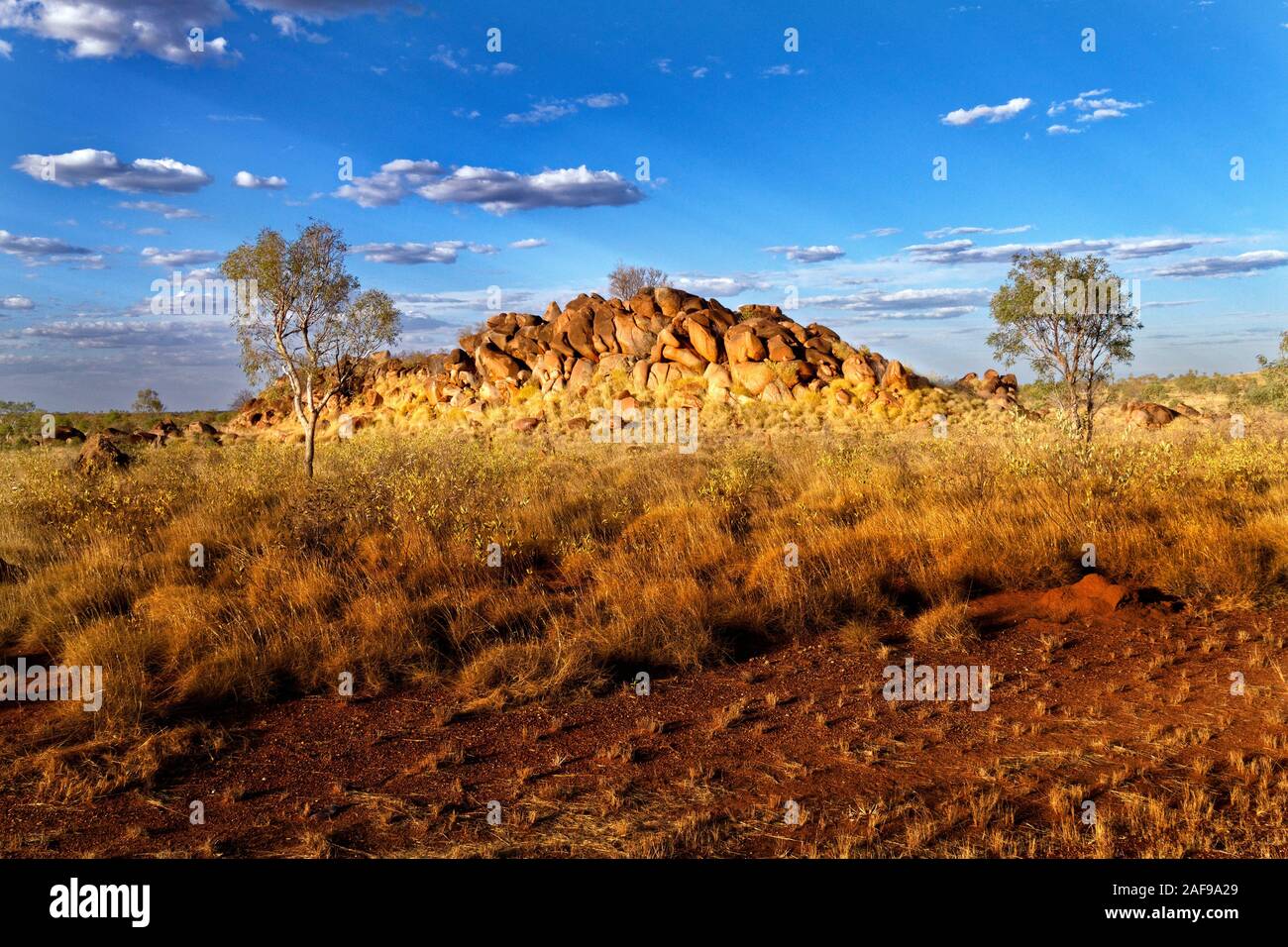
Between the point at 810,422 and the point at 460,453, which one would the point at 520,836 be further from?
the point at 810,422

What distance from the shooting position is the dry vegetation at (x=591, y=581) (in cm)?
495

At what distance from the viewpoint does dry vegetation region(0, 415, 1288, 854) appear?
495 cm

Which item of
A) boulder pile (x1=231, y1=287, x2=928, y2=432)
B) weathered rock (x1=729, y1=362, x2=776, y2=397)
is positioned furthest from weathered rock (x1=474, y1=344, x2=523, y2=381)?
weathered rock (x1=729, y1=362, x2=776, y2=397)

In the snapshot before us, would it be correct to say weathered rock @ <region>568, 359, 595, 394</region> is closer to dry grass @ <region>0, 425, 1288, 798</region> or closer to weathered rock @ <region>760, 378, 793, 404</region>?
weathered rock @ <region>760, 378, 793, 404</region>

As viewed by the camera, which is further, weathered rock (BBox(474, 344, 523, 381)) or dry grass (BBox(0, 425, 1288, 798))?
weathered rock (BBox(474, 344, 523, 381))

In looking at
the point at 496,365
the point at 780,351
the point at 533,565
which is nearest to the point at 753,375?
the point at 780,351

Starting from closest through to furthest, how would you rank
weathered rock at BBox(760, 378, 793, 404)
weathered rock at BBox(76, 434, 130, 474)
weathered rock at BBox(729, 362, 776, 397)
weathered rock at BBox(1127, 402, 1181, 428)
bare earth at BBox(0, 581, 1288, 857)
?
bare earth at BBox(0, 581, 1288, 857) → weathered rock at BBox(76, 434, 130, 474) → weathered rock at BBox(1127, 402, 1181, 428) → weathered rock at BBox(760, 378, 793, 404) → weathered rock at BBox(729, 362, 776, 397)

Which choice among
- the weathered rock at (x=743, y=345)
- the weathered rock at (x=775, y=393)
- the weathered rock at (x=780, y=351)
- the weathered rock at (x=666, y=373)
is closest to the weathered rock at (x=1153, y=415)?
the weathered rock at (x=775, y=393)

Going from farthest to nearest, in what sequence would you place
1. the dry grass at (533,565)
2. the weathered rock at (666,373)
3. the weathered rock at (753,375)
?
1. the weathered rock at (666,373)
2. the weathered rock at (753,375)
3. the dry grass at (533,565)

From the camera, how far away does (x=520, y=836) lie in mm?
4039

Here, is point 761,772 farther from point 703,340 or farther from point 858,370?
point 703,340

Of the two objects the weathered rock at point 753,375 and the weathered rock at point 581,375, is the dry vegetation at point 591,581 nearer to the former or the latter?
the weathered rock at point 753,375

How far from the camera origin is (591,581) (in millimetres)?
8383
